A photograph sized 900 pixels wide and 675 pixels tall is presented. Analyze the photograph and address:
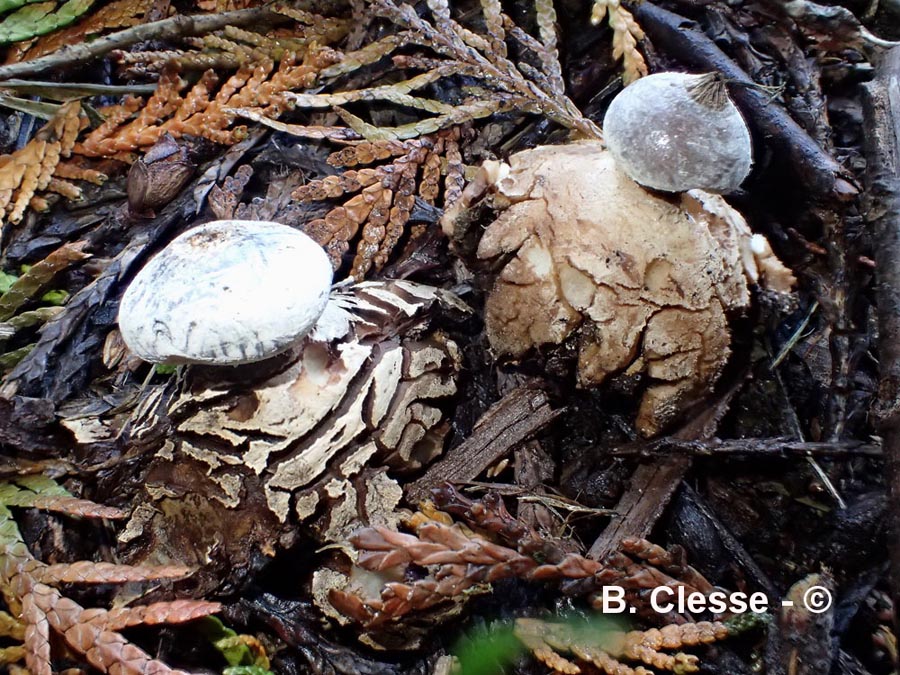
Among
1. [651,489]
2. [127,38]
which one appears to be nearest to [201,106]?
[127,38]

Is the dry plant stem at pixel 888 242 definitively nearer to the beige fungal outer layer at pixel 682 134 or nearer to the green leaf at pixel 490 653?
the beige fungal outer layer at pixel 682 134

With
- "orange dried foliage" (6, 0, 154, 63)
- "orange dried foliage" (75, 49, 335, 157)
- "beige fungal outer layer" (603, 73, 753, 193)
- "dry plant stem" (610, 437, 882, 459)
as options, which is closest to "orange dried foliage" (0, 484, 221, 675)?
"dry plant stem" (610, 437, 882, 459)

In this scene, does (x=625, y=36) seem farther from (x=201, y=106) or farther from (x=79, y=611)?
(x=79, y=611)

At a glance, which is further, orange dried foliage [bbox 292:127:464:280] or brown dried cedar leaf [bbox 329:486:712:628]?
orange dried foliage [bbox 292:127:464:280]

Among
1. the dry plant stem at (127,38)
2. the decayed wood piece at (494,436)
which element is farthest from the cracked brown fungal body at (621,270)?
the dry plant stem at (127,38)

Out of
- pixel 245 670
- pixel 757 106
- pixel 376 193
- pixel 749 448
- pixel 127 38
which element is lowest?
pixel 245 670

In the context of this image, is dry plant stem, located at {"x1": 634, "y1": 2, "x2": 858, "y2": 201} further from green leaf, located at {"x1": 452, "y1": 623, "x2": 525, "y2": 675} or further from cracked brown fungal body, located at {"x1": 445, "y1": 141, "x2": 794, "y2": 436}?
green leaf, located at {"x1": 452, "y1": 623, "x2": 525, "y2": 675}
